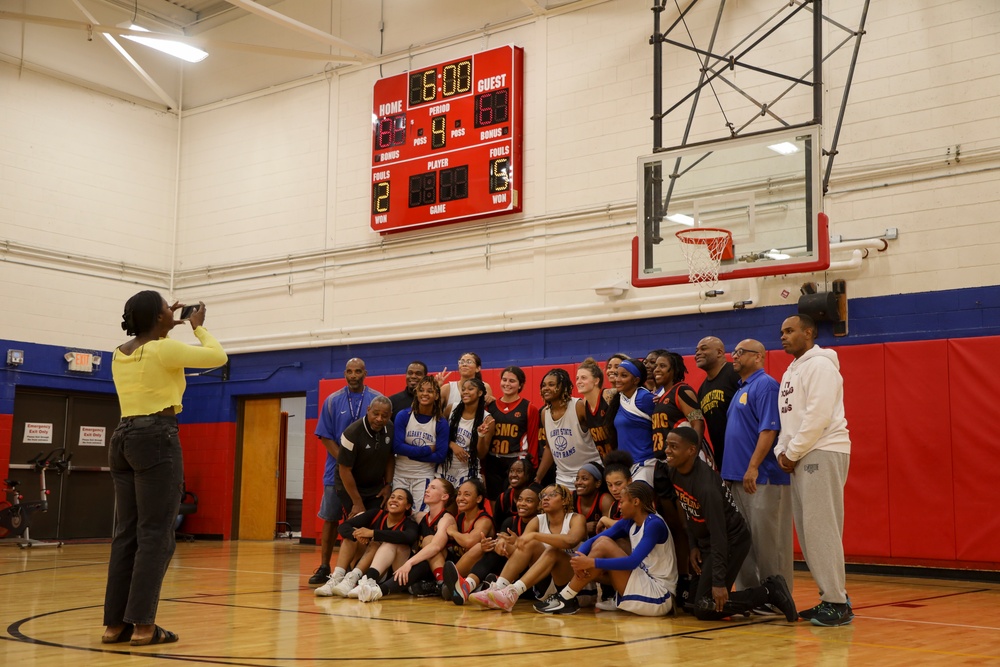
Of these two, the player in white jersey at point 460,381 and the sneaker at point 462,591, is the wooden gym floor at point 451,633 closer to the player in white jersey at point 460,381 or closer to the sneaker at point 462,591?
the sneaker at point 462,591

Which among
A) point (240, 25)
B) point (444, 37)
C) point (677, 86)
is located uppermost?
point (240, 25)

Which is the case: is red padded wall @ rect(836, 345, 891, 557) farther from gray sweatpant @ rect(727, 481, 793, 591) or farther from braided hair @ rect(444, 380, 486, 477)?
braided hair @ rect(444, 380, 486, 477)

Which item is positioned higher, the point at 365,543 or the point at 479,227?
the point at 479,227

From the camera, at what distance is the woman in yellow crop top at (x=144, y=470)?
15.7 feet

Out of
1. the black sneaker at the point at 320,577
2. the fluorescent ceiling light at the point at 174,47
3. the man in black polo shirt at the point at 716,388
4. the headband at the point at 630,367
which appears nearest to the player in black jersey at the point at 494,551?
the headband at the point at 630,367

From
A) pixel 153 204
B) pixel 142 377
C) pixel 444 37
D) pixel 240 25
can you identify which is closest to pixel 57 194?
pixel 153 204

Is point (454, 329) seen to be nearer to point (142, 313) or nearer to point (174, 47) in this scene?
point (174, 47)

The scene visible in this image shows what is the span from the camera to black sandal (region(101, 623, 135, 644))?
487 centimetres

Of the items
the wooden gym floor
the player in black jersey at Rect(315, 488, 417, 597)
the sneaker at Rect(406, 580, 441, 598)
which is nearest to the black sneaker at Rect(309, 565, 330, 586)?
the wooden gym floor

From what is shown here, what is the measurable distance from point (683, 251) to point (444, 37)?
6.30 meters

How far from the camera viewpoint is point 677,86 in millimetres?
11758

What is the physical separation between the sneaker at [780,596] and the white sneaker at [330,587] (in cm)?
327

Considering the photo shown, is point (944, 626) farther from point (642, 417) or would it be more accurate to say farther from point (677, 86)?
point (677, 86)

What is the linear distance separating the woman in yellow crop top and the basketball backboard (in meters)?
5.57
